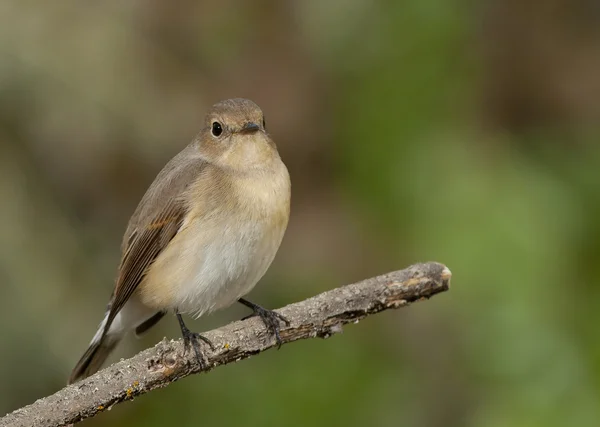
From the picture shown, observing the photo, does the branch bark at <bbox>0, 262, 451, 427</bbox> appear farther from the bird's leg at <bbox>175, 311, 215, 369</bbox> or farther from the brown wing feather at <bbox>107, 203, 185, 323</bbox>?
the brown wing feather at <bbox>107, 203, 185, 323</bbox>

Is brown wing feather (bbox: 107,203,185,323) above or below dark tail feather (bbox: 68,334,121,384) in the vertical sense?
above

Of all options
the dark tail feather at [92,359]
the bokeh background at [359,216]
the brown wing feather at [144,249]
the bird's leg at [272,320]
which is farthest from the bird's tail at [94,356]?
the bird's leg at [272,320]

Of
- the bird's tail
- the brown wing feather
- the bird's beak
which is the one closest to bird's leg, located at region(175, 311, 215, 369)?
the brown wing feather

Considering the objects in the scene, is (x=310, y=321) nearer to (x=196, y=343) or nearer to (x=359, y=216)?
(x=196, y=343)

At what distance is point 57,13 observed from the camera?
5.30 m

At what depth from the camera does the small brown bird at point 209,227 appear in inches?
163

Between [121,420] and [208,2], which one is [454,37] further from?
[121,420]

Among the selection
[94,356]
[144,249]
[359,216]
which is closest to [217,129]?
[144,249]

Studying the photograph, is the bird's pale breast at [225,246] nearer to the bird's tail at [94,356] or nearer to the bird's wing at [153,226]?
the bird's wing at [153,226]

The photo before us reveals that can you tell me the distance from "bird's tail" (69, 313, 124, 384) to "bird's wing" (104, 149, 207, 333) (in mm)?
79

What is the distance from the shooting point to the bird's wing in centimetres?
430

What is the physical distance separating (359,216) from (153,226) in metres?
1.75

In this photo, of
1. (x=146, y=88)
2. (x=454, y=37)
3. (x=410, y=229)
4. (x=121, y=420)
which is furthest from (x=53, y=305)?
(x=454, y=37)

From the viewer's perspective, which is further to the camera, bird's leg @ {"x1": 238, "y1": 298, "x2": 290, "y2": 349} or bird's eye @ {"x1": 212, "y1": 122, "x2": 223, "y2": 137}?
bird's eye @ {"x1": 212, "y1": 122, "x2": 223, "y2": 137}
